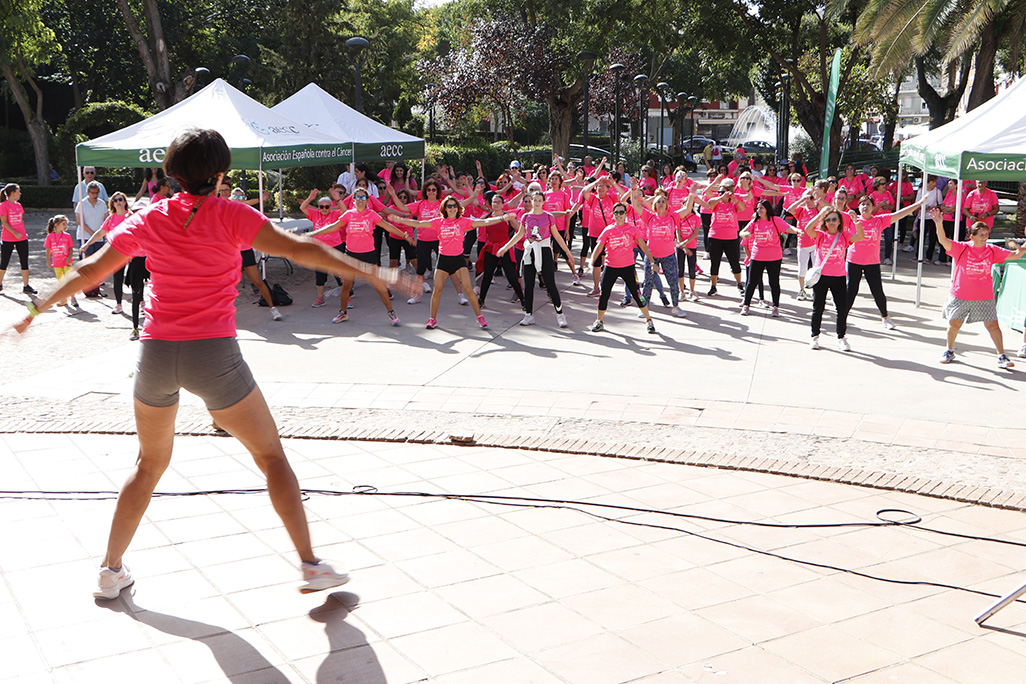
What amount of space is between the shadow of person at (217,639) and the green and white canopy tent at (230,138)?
9.68 meters

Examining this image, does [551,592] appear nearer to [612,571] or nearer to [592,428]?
[612,571]

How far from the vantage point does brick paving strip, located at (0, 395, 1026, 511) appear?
234 inches

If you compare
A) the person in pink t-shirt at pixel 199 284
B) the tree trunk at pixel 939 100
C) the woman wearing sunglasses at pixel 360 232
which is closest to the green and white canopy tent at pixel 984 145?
the woman wearing sunglasses at pixel 360 232

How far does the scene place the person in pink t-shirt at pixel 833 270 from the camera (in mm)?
10016

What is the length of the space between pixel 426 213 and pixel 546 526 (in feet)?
28.7

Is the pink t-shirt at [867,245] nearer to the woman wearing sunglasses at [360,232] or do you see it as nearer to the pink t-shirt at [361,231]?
the woman wearing sunglasses at [360,232]

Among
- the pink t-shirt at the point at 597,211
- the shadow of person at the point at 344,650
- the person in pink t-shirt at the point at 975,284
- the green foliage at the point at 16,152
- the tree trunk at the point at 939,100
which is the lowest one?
the shadow of person at the point at 344,650

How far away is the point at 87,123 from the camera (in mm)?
34906

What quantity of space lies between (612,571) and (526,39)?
96.2 ft

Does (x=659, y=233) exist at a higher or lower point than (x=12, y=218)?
lower

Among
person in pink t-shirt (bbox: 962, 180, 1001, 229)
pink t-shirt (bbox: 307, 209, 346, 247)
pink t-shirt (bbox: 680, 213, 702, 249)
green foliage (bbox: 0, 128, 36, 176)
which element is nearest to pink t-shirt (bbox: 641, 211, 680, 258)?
pink t-shirt (bbox: 680, 213, 702, 249)

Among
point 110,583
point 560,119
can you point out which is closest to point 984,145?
point 110,583

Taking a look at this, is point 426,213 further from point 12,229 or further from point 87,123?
point 87,123

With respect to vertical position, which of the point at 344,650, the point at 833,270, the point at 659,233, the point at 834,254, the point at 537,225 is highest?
the point at 537,225
